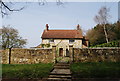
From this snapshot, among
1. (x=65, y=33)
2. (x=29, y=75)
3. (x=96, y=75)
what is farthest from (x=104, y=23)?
(x=29, y=75)

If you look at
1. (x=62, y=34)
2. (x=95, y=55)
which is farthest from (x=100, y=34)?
(x=95, y=55)

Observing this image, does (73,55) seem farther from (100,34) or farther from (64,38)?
(100,34)

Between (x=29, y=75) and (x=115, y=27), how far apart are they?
19.8 m

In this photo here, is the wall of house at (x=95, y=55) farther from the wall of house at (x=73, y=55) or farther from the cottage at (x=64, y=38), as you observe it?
the cottage at (x=64, y=38)

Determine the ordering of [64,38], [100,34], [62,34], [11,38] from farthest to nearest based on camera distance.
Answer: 1. [100,34]
2. [62,34]
3. [64,38]
4. [11,38]

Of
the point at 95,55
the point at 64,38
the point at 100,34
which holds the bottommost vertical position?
the point at 95,55

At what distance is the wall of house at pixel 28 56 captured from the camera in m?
13.0

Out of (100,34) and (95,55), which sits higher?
(100,34)

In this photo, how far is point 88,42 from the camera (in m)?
26.3

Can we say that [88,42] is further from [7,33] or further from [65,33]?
[7,33]

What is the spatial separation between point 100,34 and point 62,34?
651cm

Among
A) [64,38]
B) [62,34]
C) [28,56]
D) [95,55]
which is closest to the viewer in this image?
[95,55]

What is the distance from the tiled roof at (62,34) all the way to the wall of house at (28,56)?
469 inches

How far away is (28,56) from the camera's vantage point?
13.2 meters
